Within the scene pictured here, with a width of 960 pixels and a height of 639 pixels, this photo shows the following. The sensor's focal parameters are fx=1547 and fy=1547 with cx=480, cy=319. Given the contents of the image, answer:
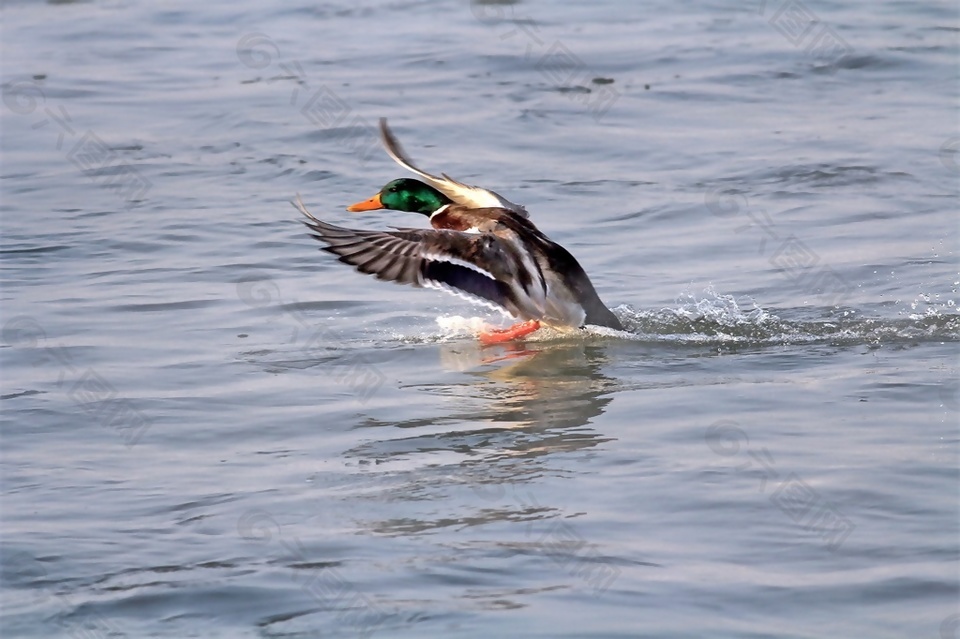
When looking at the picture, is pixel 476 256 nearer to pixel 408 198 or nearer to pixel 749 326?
pixel 408 198

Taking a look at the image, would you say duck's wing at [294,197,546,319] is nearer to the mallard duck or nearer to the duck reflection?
the mallard duck

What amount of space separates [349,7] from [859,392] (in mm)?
14535

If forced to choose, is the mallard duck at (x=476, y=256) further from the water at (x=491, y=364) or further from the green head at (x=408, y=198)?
the water at (x=491, y=364)

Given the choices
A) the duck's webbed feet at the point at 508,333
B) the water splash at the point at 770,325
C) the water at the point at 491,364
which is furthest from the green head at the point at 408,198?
the water splash at the point at 770,325

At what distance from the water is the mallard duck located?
27 cm

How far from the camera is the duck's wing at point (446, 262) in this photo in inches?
301

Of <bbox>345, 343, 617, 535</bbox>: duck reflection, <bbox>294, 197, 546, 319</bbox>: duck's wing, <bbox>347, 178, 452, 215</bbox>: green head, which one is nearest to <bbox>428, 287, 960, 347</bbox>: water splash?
<bbox>345, 343, 617, 535</bbox>: duck reflection

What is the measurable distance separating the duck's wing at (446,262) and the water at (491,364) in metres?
0.38

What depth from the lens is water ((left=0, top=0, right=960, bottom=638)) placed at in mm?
5020

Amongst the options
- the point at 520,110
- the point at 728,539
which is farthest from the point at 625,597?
the point at 520,110

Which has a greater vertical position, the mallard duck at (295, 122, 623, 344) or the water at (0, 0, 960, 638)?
the mallard duck at (295, 122, 623, 344)

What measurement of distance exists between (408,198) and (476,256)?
3.36 ft

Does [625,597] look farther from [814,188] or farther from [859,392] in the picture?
[814,188]

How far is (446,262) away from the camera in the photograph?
25.7ft
